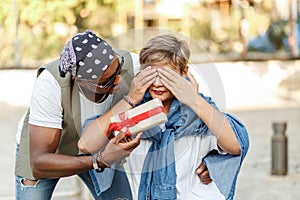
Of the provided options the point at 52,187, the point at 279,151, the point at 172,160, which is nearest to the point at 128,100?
Answer: the point at 172,160

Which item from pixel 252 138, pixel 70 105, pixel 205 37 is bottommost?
pixel 205 37

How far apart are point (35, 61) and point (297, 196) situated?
10.7 m

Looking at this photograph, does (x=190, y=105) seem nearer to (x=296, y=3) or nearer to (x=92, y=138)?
(x=92, y=138)

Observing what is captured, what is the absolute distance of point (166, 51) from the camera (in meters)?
2.55

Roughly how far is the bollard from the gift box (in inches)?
183

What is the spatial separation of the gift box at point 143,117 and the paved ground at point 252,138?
3379mm

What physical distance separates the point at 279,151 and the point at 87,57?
4.66 meters

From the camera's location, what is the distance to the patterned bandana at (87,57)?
2590 mm

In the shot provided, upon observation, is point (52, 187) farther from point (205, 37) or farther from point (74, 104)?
point (205, 37)

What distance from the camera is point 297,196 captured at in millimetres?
6047

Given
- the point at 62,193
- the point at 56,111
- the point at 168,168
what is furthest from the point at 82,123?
the point at 62,193

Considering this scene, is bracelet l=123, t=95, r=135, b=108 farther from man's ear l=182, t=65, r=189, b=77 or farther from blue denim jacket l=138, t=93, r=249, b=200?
man's ear l=182, t=65, r=189, b=77

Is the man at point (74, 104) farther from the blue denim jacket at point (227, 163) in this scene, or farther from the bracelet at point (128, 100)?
the blue denim jacket at point (227, 163)

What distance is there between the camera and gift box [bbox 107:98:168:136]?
7.90 ft
